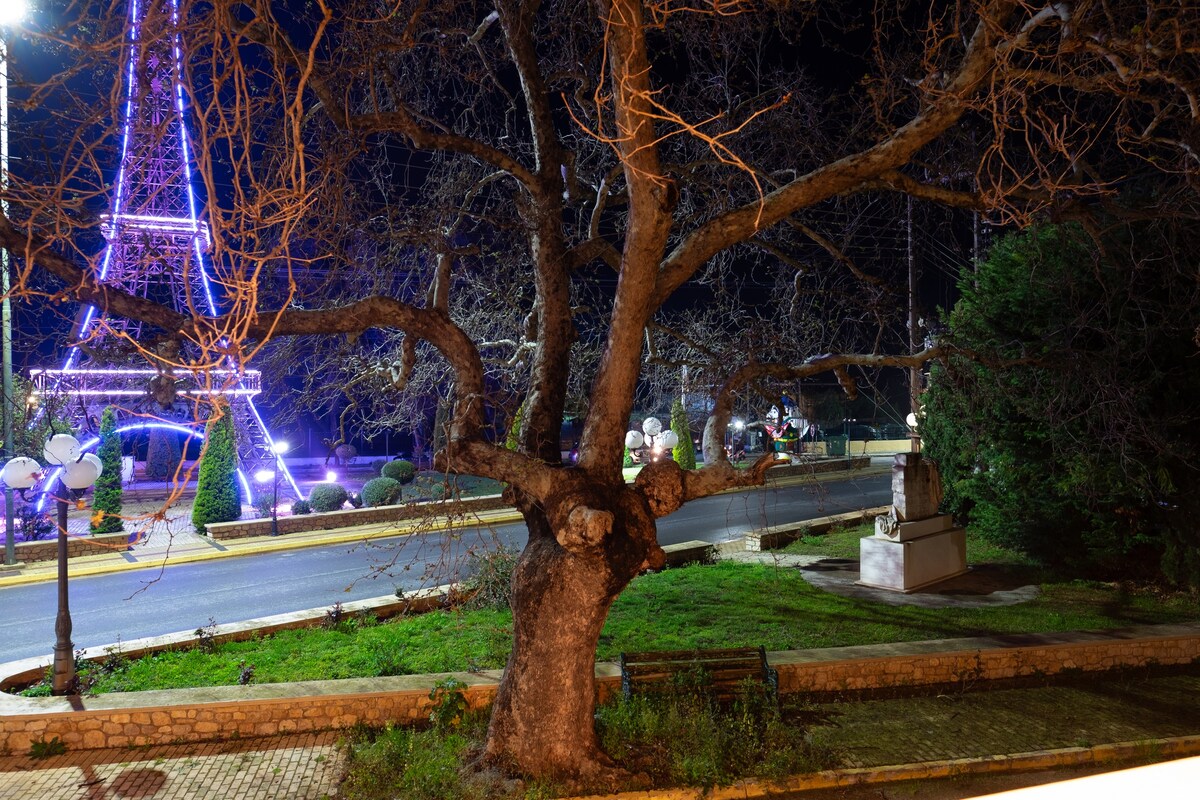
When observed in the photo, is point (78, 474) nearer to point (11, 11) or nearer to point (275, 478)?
point (11, 11)

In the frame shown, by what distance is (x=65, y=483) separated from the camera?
926 cm

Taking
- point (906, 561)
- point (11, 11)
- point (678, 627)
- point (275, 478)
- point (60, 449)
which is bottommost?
point (678, 627)

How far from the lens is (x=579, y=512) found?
6250mm

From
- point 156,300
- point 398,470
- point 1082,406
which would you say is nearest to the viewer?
point 1082,406

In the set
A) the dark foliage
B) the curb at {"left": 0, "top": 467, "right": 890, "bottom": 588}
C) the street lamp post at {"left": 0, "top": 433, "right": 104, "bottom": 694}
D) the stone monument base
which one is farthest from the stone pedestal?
the street lamp post at {"left": 0, "top": 433, "right": 104, "bottom": 694}

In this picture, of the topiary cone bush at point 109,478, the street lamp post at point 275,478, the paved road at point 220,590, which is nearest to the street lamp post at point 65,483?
the paved road at point 220,590

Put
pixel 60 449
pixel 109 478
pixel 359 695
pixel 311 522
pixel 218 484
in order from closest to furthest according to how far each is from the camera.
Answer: pixel 359 695 < pixel 60 449 < pixel 109 478 < pixel 218 484 < pixel 311 522

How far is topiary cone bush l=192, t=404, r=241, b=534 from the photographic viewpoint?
21.1 meters

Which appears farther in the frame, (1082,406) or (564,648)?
(1082,406)

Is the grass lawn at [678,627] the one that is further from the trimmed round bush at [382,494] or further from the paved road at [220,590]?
the trimmed round bush at [382,494]

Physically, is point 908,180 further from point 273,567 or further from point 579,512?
point 273,567

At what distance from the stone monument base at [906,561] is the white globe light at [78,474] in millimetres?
11527

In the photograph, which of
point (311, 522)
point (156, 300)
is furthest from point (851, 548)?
point (156, 300)

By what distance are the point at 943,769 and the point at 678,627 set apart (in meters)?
4.36
